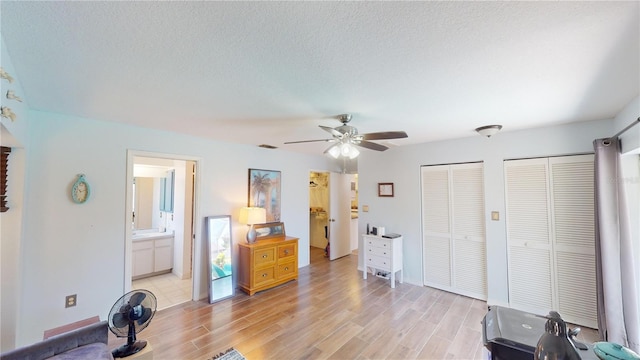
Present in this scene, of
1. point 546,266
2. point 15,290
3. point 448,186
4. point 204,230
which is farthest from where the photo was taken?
point 448,186

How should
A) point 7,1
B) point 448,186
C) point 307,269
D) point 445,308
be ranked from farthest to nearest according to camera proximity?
1. point 307,269
2. point 448,186
3. point 445,308
4. point 7,1

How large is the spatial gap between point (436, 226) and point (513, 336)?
9.43ft

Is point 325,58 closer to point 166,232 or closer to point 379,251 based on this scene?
point 379,251

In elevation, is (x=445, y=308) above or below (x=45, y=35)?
below

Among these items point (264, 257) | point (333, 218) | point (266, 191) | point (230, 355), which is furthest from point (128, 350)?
point (333, 218)

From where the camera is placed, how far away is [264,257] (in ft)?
12.3

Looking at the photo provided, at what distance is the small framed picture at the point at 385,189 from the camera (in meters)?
4.33

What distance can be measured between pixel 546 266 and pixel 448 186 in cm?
145

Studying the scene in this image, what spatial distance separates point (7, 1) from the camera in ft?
3.38

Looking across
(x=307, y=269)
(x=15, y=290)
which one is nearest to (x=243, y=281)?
(x=307, y=269)

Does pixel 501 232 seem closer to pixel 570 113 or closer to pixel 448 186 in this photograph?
pixel 448 186

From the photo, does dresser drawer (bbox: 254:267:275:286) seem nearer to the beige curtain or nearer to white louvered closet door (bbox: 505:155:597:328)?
white louvered closet door (bbox: 505:155:597:328)

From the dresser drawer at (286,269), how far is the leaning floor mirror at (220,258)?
0.73 meters

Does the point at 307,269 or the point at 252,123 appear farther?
the point at 307,269
